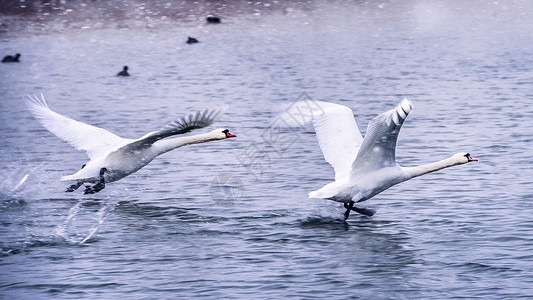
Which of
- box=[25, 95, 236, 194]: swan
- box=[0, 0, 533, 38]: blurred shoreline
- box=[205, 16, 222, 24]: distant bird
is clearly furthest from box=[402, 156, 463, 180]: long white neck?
box=[205, 16, 222, 24]: distant bird

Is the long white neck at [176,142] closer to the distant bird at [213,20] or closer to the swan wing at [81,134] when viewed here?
the swan wing at [81,134]

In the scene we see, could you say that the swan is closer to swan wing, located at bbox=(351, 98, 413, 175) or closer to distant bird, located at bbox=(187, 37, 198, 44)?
swan wing, located at bbox=(351, 98, 413, 175)

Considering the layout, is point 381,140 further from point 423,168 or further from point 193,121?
point 193,121

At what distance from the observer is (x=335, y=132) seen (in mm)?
13031

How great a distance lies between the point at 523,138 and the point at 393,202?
19.4 feet

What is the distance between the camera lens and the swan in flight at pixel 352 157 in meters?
11.9

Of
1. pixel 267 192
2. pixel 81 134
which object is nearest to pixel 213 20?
pixel 267 192

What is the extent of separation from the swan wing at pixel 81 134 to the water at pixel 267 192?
88 centimetres

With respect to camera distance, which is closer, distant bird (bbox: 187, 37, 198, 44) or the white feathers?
the white feathers

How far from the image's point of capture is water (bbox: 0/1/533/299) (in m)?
10.9

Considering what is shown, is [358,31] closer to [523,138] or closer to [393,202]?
[523,138]

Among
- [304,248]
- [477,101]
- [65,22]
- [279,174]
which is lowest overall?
[65,22]

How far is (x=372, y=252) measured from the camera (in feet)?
38.2

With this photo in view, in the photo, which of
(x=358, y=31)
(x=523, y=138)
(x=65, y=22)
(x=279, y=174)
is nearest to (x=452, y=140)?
Answer: (x=523, y=138)
